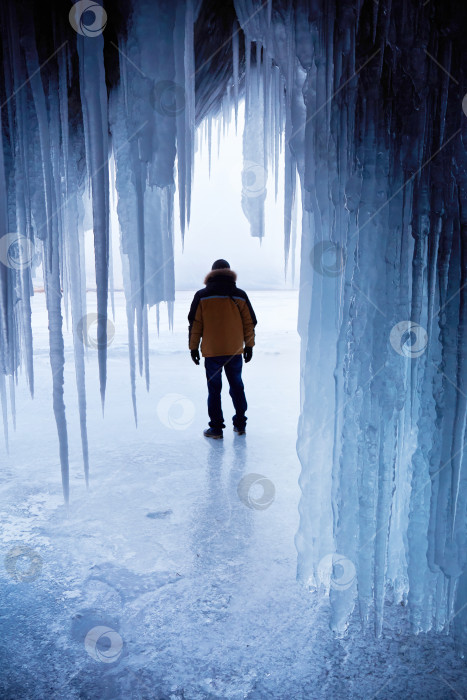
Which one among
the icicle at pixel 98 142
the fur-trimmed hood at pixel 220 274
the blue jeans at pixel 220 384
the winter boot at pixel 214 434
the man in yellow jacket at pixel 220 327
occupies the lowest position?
the winter boot at pixel 214 434

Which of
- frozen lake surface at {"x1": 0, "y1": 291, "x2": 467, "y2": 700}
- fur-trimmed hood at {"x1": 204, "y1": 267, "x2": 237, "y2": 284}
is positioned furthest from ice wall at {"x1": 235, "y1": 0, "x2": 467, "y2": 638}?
fur-trimmed hood at {"x1": 204, "y1": 267, "x2": 237, "y2": 284}

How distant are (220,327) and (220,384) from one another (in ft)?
1.58

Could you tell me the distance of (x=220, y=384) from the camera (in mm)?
4051

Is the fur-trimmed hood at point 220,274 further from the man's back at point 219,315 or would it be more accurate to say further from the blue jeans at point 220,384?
the blue jeans at point 220,384

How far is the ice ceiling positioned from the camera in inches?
68.5

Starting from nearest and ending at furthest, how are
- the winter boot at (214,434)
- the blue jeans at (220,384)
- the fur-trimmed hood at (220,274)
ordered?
the fur-trimmed hood at (220,274) → the blue jeans at (220,384) → the winter boot at (214,434)

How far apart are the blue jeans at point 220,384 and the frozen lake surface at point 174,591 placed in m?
0.20

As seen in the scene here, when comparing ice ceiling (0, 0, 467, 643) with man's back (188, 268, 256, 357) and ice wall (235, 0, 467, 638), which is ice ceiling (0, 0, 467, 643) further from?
man's back (188, 268, 256, 357)

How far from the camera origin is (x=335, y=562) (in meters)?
1.93

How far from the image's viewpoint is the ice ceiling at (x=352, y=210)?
1.74 metres

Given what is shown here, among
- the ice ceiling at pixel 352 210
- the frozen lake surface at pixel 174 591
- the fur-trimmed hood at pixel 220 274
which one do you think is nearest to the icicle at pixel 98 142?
the ice ceiling at pixel 352 210

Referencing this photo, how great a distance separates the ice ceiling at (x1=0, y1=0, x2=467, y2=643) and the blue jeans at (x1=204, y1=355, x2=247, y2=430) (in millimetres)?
1846

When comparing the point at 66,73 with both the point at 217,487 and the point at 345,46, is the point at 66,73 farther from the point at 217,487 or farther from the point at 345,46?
the point at 217,487

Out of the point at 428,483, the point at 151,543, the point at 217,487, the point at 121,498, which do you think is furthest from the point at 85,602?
the point at 428,483
